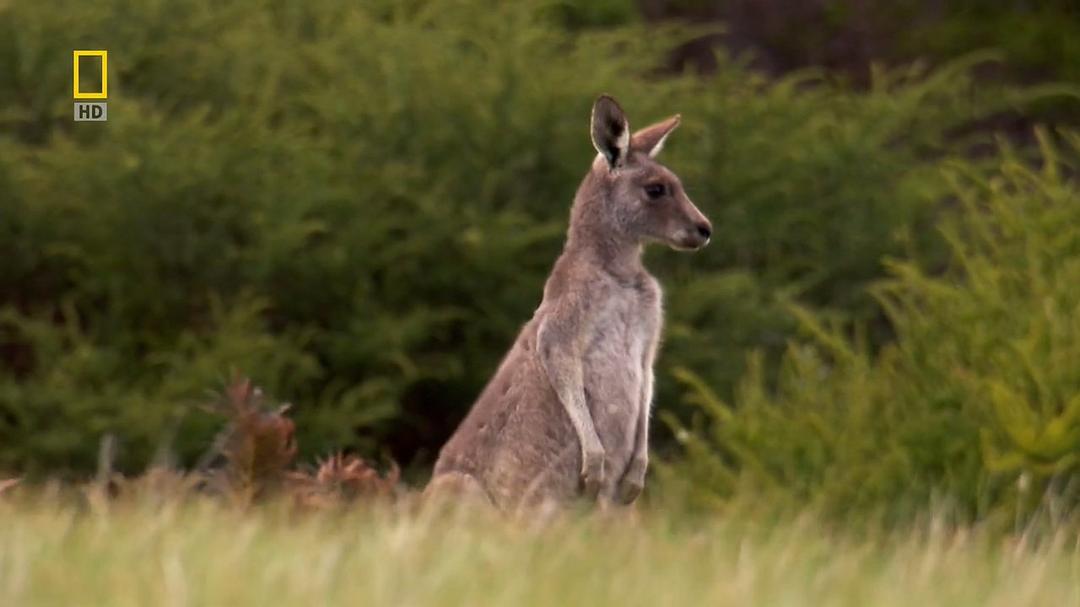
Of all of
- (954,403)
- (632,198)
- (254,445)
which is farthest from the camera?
(954,403)

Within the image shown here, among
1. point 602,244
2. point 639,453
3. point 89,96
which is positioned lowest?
point 639,453

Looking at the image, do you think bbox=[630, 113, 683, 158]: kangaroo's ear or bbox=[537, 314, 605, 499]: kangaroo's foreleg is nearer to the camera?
bbox=[537, 314, 605, 499]: kangaroo's foreleg

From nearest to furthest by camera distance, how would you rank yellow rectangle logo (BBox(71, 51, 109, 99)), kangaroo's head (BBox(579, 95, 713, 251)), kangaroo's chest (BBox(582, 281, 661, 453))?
kangaroo's chest (BBox(582, 281, 661, 453))
kangaroo's head (BBox(579, 95, 713, 251))
yellow rectangle logo (BBox(71, 51, 109, 99))

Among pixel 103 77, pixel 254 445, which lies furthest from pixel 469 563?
pixel 103 77

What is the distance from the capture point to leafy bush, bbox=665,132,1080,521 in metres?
8.89

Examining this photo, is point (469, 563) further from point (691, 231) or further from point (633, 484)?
point (691, 231)

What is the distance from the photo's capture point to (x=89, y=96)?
13648 millimetres

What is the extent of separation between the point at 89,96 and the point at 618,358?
6.48 metres

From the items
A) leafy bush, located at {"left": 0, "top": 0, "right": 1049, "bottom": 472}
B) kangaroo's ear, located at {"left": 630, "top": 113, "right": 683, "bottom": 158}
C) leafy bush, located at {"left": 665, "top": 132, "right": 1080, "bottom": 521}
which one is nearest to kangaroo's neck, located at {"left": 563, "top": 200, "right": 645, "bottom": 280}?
kangaroo's ear, located at {"left": 630, "top": 113, "right": 683, "bottom": 158}

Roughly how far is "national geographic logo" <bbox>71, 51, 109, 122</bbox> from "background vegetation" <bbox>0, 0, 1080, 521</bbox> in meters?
0.13

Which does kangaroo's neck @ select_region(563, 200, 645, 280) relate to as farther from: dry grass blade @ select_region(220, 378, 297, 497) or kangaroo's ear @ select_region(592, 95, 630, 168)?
dry grass blade @ select_region(220, 378, 297, 497)

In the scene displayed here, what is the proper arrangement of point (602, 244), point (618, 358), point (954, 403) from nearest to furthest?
1. point (618, 358)
2. point (602, 244)
3. point (954, 403)

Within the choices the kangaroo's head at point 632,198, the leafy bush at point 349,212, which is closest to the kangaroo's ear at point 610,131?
the kangaroo's head at point 632,198

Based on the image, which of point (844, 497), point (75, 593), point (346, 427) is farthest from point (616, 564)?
A: point (346, 427)
